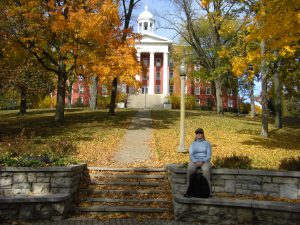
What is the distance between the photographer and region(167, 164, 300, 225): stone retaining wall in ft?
24.4

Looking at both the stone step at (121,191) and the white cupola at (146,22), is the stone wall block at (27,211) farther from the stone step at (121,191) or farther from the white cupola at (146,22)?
the white cupola at (146,22)

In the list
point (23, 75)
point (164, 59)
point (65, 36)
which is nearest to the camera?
point (23, 75)

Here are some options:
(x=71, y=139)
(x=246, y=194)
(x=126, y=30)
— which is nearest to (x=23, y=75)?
(x=71, y=139)

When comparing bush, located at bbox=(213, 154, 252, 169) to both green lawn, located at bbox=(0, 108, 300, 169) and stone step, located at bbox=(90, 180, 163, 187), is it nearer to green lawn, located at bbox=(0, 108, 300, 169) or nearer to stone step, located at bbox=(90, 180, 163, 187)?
green lawn, located at bbox=(0, 108, 300, 169)

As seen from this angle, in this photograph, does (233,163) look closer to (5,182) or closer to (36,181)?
(36,181)

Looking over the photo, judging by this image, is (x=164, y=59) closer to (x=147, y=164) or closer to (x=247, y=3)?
(x=247, y=3)

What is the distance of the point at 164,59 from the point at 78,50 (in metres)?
49.0

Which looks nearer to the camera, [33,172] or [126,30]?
[33,172]

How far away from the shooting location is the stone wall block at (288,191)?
8266 mm

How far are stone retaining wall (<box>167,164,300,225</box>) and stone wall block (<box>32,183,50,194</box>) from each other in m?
3.19

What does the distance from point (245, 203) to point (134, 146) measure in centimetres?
728

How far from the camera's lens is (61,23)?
52.6ft

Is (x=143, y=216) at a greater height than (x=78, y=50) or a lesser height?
lesser

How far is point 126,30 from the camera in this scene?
63.1 feet
